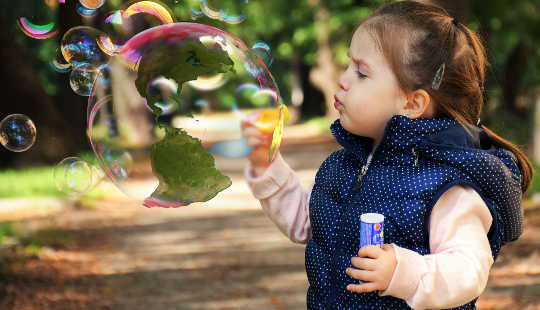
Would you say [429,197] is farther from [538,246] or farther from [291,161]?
[291,161]

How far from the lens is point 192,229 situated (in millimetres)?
7008

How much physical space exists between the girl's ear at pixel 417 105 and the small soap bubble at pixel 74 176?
1948mm

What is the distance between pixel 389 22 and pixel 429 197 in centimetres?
Result: 55

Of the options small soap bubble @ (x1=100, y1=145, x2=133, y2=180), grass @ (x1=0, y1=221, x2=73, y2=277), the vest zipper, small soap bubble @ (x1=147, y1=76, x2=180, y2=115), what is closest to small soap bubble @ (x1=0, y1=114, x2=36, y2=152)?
small soap bubble @ (x1=100, y1=145, x2=133, y2=180)

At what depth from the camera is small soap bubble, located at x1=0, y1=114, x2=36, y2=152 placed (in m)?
3.41

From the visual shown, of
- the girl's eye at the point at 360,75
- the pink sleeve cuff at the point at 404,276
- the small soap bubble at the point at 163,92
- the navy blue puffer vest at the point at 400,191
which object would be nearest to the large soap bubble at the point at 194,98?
the small soap bubble at the point at 163,92

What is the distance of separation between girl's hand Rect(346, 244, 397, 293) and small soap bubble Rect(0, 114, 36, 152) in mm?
2380

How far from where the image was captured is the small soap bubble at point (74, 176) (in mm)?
3324

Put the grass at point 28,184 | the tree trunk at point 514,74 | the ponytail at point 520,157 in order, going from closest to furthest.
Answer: the ponytail at point 520,157 < the grass at point 28,184 < the tree trunk at point 514,74

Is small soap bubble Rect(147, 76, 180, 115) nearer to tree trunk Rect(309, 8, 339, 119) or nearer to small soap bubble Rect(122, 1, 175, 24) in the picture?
small soap bubble Rect(122, 1, 175, 24)

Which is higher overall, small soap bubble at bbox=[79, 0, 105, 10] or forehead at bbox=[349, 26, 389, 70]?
forehead at bbox=[349, 26, 389, 70]

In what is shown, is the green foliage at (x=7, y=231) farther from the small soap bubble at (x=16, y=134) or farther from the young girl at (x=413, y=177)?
the young girl at (x=413, y=177)

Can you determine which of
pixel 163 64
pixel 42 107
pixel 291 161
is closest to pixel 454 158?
pixel 163 64

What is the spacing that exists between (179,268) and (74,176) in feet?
7.03
